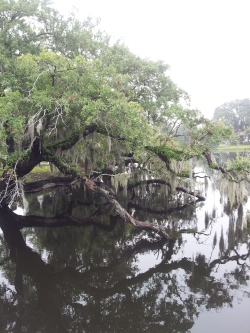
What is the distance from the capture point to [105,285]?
577cm

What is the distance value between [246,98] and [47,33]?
2525 inches

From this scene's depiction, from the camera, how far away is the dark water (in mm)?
4625

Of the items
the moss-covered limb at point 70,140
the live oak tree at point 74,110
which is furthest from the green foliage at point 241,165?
the moss-covered limb at point 70,140

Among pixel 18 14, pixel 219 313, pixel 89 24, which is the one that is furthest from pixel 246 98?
pixel 219 313

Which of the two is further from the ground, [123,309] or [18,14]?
[18,14]

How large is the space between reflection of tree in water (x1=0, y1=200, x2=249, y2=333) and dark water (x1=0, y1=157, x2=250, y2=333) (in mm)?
23

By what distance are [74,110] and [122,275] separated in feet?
22.8

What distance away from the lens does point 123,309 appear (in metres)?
4.95

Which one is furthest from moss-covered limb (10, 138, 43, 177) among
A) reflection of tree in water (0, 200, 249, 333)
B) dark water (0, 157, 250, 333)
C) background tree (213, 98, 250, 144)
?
background tree (213, 98, 250, 144)

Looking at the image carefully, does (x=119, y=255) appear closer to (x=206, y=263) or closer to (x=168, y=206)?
(x=206, y=263)

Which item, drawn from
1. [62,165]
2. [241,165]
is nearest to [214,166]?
[241,165]

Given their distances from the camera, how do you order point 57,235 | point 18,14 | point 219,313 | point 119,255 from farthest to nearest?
1. point 18,14
2. point 57,235
3. point 119,255
4. point 219,313

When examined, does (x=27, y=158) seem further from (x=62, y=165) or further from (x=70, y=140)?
(x=70, y=140)

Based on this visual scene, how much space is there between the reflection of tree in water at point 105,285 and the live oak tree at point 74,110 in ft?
5.67
